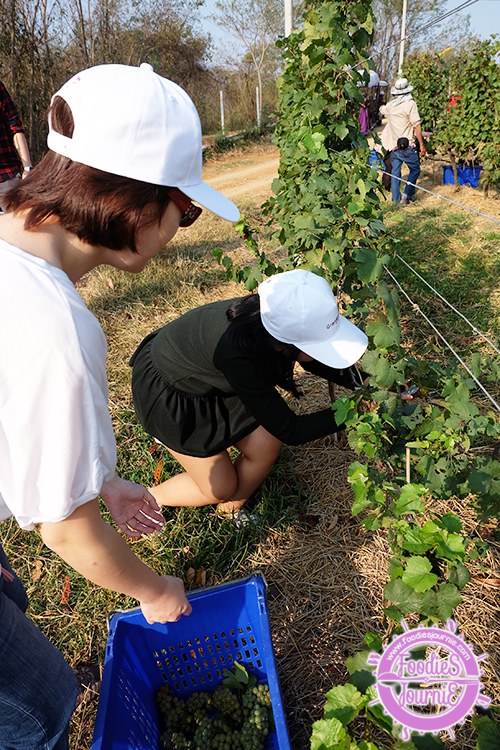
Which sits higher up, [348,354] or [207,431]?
[348,354]

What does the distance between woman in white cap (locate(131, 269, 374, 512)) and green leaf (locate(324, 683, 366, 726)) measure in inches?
34.0

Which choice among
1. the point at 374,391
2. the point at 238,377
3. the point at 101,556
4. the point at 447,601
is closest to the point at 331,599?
the point at 374,391

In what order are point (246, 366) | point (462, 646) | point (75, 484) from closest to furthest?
1. point (75, 484)
2. point (462, 646)
3. point (246, 366)

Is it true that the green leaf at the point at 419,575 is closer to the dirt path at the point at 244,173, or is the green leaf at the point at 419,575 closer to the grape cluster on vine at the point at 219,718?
the grape cluster on vine at the point at 219,718

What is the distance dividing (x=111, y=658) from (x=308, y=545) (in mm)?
904

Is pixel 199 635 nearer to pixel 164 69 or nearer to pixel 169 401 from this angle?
pixel 169 401

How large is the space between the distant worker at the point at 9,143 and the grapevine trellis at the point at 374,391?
1967mm

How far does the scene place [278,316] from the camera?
145 centimetres

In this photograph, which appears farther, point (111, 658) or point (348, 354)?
point (348, 354)

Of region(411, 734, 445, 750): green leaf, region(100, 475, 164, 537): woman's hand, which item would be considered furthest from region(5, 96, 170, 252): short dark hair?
region(411, 734, 445, 750): green leaf

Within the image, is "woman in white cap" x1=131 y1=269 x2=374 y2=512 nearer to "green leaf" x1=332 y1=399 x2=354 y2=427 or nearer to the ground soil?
"green leaf" x1=332 y1=399 x2=354 y2=427

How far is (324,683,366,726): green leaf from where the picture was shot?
2.78 ft

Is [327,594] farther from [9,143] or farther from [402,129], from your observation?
[402,129]

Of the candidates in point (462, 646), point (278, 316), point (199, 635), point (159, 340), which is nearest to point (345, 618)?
point (199, 635)
